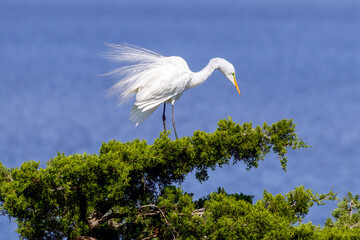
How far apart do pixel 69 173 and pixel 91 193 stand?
0.46 m

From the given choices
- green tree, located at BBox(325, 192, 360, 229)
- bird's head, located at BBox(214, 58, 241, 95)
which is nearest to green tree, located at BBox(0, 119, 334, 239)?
green tree, located at BBox(325, 192, 360, 229)

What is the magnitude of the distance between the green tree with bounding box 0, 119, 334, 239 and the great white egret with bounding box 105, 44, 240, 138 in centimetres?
201

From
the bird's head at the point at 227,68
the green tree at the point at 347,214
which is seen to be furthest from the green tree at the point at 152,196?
the bird's head at the point at 227,68

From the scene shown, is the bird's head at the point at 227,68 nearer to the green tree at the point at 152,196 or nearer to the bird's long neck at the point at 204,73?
the bird's long neck at the point at 204,73

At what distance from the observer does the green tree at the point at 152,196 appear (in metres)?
8.34

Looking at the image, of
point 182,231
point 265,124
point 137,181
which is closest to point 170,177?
point 137,181

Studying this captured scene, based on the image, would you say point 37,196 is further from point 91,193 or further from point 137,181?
point 137,181

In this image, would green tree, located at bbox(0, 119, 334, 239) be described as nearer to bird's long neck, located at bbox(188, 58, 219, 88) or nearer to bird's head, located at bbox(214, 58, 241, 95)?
bird's long neck, located at bbox(188, 58, 219, 88)

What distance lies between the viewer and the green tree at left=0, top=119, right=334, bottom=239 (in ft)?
27.4

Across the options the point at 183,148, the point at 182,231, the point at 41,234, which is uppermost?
the point at 183,148

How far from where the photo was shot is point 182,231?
8.53 m

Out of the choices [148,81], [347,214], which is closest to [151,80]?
[148,81]

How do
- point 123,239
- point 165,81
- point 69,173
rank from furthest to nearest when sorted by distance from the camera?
1. point 165,81
2. point 123,239
3. point 69,173

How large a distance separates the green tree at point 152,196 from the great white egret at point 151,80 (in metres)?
2.01
